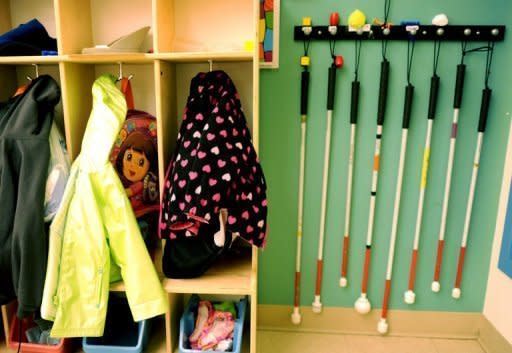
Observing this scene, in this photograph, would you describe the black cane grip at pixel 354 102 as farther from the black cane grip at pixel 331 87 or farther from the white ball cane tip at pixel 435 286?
the white ball cane tip at pixel 435 286

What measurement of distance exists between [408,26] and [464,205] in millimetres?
853

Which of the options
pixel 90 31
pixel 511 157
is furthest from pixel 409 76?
pixel 90 31

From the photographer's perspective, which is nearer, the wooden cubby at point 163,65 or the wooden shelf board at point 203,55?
the wooden shelf board at point 203,55

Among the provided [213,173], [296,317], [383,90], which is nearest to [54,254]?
[213,173]

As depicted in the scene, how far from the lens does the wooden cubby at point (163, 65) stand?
1492 millimetres

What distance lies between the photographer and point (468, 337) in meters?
1.87

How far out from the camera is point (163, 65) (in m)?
1.49

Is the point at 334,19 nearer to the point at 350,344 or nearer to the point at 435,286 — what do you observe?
the point at 435,286

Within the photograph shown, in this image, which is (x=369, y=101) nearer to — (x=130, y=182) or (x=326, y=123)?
(x=326, y=123)

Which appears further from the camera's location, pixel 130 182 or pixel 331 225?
pixel 331 225

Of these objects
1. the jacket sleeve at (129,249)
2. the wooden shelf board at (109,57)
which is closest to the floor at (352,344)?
the jacket sleeve at (129,249)

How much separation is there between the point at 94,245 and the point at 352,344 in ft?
4.22

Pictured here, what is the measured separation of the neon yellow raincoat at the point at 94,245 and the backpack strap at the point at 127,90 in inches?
6.9

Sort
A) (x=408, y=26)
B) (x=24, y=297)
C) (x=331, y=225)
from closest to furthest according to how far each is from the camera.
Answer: (x=24, y=297)
(x=408, y=26)
(x=331, y=225)
